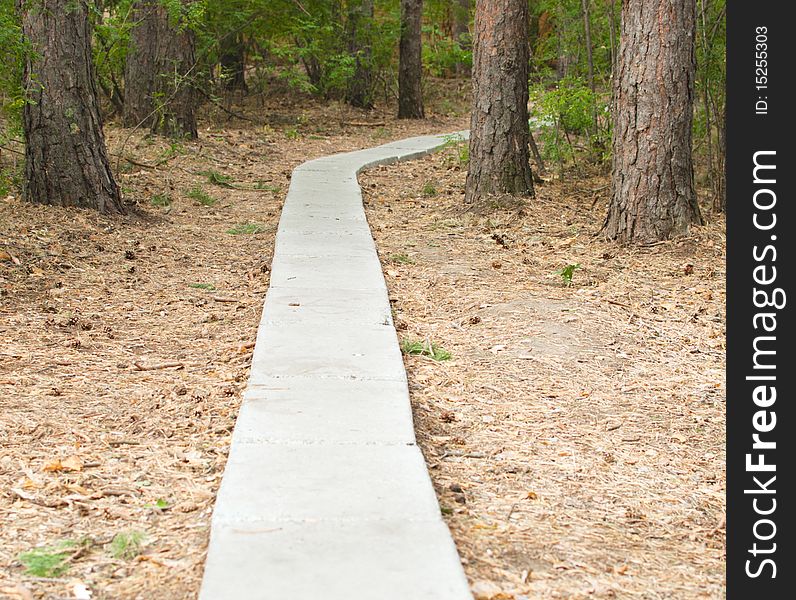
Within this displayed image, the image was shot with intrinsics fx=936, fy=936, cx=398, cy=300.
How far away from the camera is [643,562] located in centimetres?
299

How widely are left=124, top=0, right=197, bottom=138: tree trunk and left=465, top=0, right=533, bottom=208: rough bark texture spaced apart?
199 inches

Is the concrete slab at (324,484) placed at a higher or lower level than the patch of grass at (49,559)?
higher

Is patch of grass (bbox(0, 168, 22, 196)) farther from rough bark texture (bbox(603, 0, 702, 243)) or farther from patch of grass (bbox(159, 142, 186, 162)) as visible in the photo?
rough bark texture (bbox(603, 0, 702, 243))

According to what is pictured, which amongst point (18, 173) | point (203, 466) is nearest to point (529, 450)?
point (203, 466)

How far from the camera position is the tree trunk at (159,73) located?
1266 cm

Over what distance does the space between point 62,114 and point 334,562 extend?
6019 millimetres

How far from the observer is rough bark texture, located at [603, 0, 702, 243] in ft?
23.1

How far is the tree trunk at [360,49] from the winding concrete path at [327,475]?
1323 centimetres

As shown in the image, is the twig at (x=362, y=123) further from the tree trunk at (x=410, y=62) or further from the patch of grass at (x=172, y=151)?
the patch of grass at (x=172, y=151)

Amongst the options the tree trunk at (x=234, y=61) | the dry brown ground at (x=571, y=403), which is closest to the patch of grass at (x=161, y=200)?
the dry brown ground at (x=571, y=403)

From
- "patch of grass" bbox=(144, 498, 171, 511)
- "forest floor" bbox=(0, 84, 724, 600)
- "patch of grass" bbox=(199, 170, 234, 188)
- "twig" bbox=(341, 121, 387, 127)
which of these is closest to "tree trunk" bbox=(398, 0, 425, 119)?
"twig" bbox=(341, 121, 387, 127)

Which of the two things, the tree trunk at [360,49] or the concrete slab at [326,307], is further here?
the tree trunk at [360,49]

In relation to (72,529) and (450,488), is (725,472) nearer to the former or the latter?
(450,488)
